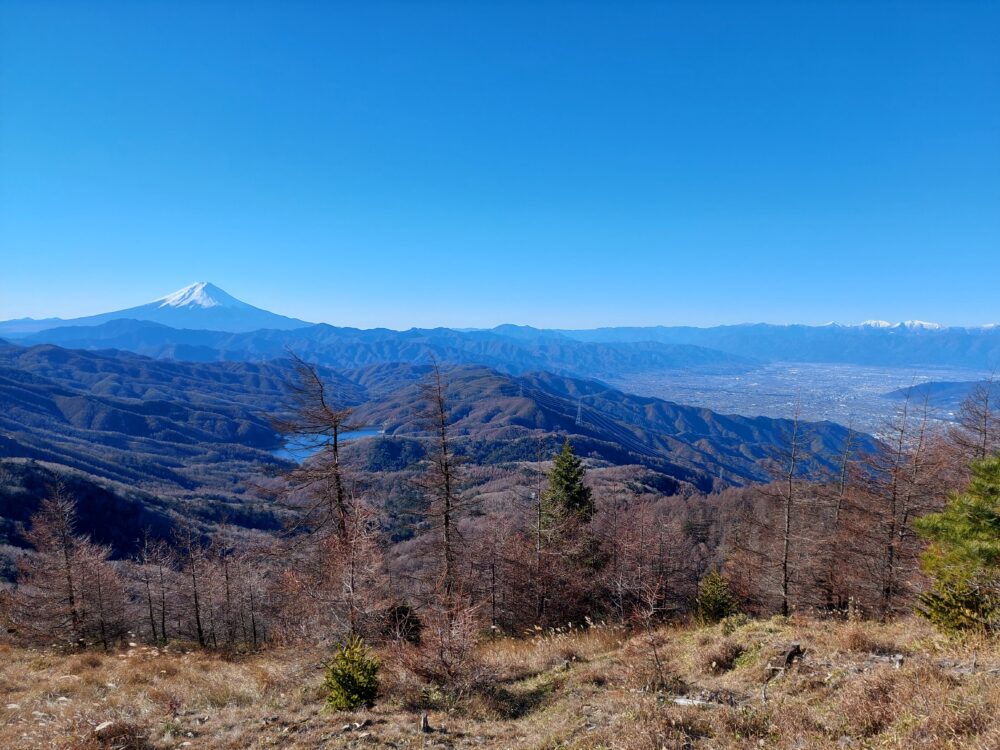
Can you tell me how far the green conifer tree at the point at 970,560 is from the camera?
8664 mm

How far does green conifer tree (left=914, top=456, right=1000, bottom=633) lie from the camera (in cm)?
866

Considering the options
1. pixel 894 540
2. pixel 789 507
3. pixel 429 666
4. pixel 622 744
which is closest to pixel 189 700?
pixel 429 666

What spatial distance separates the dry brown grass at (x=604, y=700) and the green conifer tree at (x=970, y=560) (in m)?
0.64

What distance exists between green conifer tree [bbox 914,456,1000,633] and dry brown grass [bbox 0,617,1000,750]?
0.64m

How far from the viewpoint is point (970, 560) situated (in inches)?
378

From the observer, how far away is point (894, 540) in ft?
60.6

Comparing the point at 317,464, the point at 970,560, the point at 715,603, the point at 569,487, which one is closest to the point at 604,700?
the point at 970,560

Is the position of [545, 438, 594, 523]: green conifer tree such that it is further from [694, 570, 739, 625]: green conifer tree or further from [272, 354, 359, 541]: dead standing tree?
[272, 354, 359, 541]: dead standing tree

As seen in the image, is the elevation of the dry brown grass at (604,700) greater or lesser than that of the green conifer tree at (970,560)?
lesser

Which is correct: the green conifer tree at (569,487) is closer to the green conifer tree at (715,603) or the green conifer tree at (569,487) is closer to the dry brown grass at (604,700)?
the green conifer tree at (715,603)

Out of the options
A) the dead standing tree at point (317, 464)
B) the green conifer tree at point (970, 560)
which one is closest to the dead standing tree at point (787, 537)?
the green conifer tree at point (970, 560)

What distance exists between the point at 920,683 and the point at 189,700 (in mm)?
12577

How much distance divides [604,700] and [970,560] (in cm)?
828

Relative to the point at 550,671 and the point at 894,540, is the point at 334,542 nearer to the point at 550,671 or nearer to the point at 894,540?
the point at 550,671
